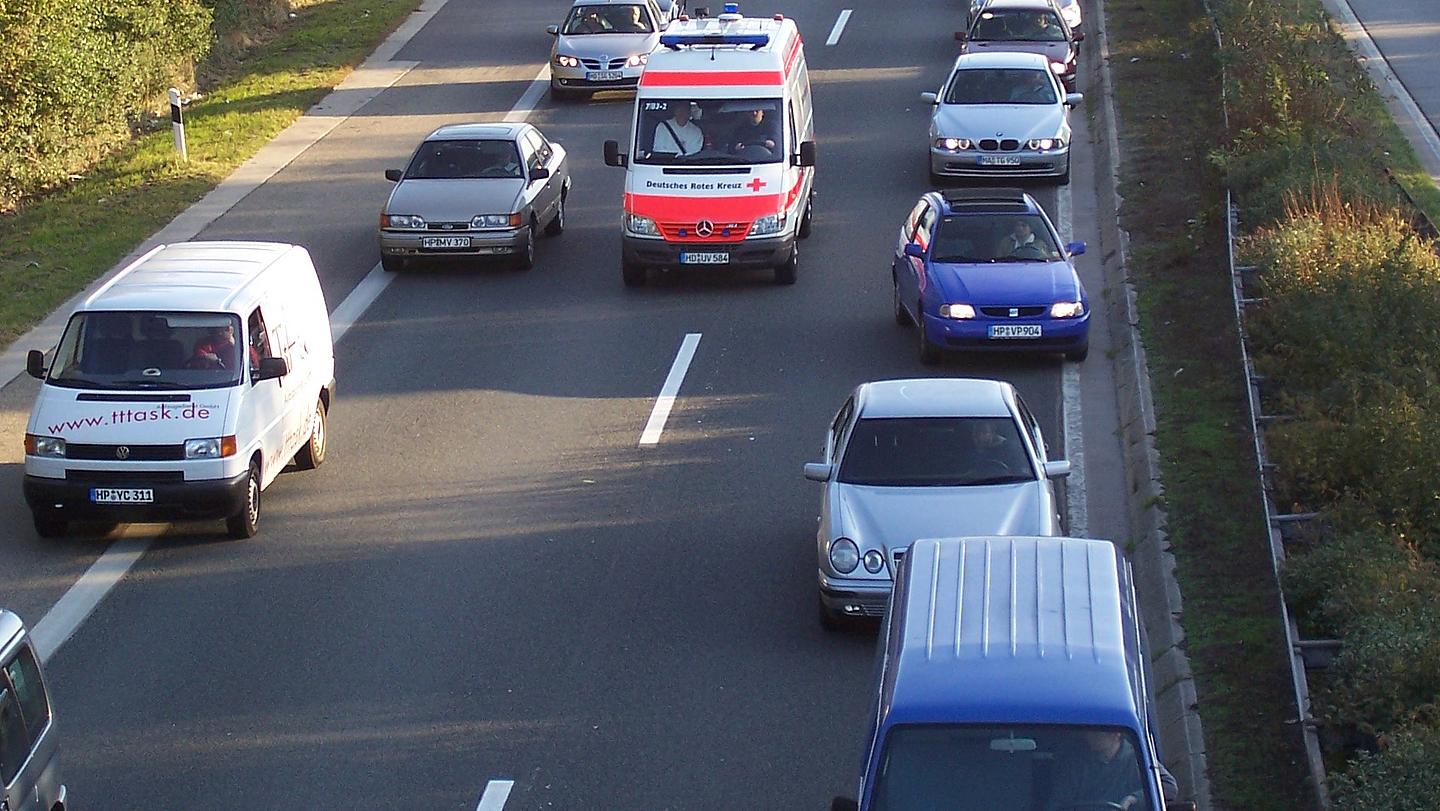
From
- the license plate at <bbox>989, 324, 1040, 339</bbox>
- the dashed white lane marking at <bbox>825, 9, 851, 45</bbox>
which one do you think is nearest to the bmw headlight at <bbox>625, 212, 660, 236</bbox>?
the license plate at <bbox>989, 324, 1040, 339</bbox>

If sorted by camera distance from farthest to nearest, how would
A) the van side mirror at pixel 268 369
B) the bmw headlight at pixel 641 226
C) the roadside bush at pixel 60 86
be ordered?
the roadside bush at pixel 60 86
the bmw headlight at pixel 641 226
the van side mirror at pixel 268 369

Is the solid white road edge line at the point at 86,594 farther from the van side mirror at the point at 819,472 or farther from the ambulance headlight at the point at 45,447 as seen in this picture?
the van side mirror at the point at 819,472

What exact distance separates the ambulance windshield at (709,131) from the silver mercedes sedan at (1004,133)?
12.0 ft

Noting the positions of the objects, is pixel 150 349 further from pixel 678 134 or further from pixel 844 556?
pixel 678 134

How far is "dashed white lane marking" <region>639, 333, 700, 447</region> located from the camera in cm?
1714

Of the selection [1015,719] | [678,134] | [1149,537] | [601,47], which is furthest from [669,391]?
[601,47]

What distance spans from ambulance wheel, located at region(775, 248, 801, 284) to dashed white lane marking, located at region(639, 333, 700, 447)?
195 centimetres

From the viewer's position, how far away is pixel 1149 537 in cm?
1391

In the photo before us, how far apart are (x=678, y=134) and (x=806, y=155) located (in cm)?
154

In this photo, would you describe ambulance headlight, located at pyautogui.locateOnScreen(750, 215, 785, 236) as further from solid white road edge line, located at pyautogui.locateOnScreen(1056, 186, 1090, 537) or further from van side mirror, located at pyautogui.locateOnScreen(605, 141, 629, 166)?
solid white road edge line, located at pyautogui.locateOnScreen(1056, 186, 1090, 537)

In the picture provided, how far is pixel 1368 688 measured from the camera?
31.5 ft

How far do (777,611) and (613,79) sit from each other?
19483mm

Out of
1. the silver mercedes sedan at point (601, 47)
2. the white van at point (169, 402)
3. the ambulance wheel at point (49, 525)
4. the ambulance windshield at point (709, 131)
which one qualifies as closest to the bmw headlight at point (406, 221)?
the ambulance windshield at point (709, 131)

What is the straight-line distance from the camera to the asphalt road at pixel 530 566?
1106cm
